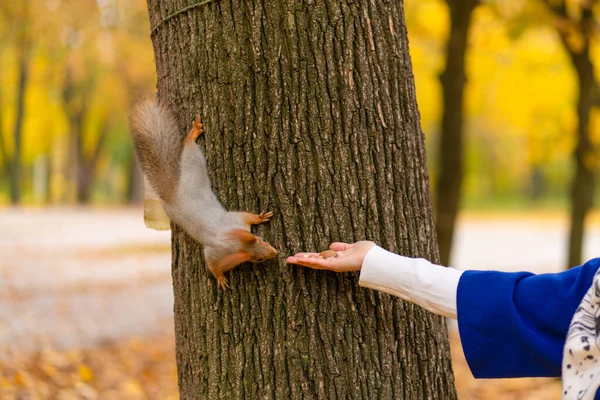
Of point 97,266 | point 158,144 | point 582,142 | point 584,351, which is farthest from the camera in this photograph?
point 97,266

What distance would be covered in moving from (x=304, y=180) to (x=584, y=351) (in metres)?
0.89

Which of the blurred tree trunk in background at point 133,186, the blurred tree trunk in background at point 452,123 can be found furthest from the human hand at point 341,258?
the blurred tree trunk in background at point 133,186

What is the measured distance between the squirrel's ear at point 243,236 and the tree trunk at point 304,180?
8cm

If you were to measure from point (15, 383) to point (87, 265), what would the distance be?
6.39 metres

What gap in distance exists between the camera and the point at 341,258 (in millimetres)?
1757

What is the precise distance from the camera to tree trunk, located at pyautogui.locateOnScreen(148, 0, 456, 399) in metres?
1.82

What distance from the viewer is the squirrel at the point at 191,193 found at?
72.4 inches

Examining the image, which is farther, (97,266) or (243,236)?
(97,266)

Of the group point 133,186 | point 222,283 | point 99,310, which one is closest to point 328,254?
point 222,283

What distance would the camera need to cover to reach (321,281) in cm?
183

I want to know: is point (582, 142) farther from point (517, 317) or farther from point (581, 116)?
point (517, 317)

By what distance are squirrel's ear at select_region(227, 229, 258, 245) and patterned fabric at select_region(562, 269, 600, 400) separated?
2.93 feet

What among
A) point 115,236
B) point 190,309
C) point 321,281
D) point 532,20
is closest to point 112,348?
point 190,309

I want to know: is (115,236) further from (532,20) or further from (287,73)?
(287,73)
